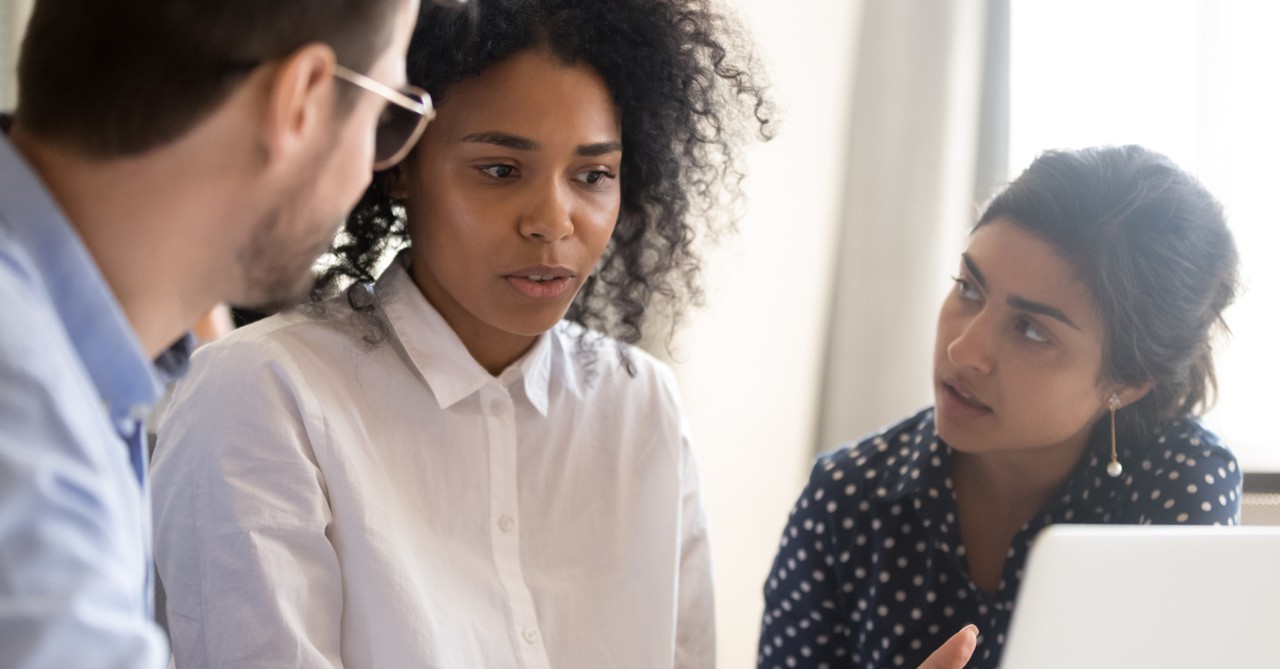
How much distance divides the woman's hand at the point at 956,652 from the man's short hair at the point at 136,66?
76 centimetres

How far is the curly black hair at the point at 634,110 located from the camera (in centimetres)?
134

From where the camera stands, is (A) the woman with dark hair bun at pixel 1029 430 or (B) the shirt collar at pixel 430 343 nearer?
(B) the shirt collar at pixel 430 343

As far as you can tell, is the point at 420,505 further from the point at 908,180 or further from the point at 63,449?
the point at 908,180

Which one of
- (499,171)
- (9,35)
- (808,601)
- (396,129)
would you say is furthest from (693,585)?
(9,35)

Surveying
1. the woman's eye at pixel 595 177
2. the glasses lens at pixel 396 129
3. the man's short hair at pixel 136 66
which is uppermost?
the man's short hair at pixel 136 66

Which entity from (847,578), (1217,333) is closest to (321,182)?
(847,578)

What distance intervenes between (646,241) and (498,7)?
0.38m

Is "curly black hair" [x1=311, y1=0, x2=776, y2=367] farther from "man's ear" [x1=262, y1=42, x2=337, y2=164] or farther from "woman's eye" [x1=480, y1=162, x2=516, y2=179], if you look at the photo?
"man's ear" [x1=262, y1=42, x2=337, y2=164]

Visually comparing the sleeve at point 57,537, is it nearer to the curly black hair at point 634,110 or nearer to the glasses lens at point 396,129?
the glasses lens at point 396,129

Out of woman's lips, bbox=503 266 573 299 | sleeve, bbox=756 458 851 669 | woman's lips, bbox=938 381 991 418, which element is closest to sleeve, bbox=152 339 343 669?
woman's lips, bbox=503 266 573 299

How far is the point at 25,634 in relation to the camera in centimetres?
56

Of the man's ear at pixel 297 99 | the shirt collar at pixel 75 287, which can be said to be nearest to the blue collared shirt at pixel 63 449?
the shirt collar at pixel 75 287

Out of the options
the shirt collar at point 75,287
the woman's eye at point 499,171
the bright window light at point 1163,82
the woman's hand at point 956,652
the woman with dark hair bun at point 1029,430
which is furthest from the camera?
the bright window light at point 1163,82

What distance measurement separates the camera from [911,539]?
62.6 inches
